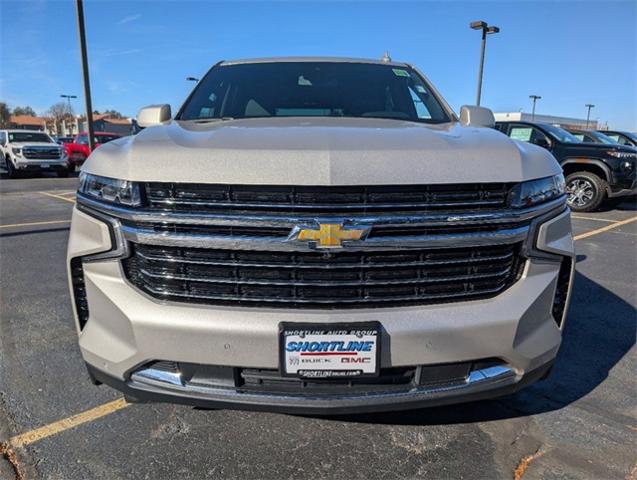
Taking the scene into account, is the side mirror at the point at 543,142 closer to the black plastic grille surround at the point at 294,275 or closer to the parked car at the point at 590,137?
the parked car at the point at 590,137

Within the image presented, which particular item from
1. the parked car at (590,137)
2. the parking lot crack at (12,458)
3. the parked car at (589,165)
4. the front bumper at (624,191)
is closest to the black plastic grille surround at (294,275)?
the parking lot crack at (12,458)

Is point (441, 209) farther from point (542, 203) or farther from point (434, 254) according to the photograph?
point (542, 203)

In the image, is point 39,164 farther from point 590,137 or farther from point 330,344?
point 330,344

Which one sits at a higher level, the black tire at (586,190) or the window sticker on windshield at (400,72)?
the window sticker on windshield at (400,72)

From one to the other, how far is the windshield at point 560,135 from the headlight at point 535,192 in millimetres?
9506

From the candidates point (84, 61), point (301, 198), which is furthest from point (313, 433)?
point (84, 61)

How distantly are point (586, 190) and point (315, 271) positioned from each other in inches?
405

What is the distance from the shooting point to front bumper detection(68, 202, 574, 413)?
5.98 feet

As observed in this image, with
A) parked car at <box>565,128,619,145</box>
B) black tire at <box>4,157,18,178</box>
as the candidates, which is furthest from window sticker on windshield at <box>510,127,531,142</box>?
black tire at <box>4,157,18,178</box>

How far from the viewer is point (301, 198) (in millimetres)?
1829

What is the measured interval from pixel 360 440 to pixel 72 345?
216 cm

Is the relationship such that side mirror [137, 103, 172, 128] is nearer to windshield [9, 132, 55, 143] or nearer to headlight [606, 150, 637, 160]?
headlight [606, 150, 637, 160]

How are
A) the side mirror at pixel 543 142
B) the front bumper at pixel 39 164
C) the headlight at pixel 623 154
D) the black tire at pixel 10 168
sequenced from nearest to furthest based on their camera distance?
the headlight at pixel 623 154, the side mirror at pixel 543 142, the front bumper at pixel 39 164, the black tire at pixel 10 168

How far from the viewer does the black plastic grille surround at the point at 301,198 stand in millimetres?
1823
